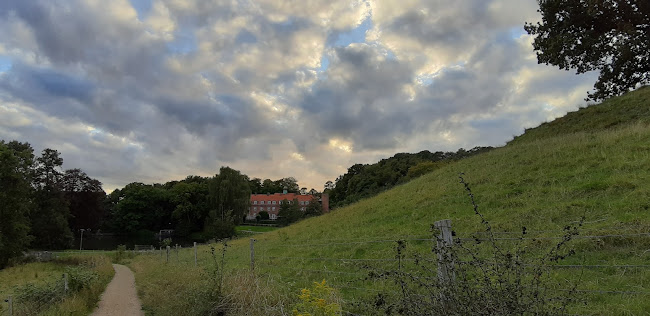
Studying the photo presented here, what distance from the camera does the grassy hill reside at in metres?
5.21

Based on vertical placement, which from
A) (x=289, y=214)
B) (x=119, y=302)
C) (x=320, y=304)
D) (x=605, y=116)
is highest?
(x=605, y=116)

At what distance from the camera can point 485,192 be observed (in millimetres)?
12539

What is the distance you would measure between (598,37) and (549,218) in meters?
A: 14.3

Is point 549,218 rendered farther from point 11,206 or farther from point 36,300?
point 11,206

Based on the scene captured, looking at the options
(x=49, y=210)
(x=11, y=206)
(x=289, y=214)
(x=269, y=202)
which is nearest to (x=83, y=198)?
(x=49, y=210)

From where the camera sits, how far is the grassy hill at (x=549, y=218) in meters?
5.21

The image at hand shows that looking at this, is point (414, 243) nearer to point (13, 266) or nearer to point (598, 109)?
point (598, 109)

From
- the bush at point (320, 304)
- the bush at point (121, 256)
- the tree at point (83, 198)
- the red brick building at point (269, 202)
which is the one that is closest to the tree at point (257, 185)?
the red brick building at point (269, 202)

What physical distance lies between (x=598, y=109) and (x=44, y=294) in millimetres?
→ 28478

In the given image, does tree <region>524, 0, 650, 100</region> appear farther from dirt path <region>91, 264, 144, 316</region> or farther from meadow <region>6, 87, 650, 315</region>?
dirt path <region>91, 264, 144, 316</region>

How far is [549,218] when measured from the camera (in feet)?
27.0

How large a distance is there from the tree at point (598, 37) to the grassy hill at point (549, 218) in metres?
2.17

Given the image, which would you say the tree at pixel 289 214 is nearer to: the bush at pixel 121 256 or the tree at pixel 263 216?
the tree at pixel 263 216

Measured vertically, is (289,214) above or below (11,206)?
below
